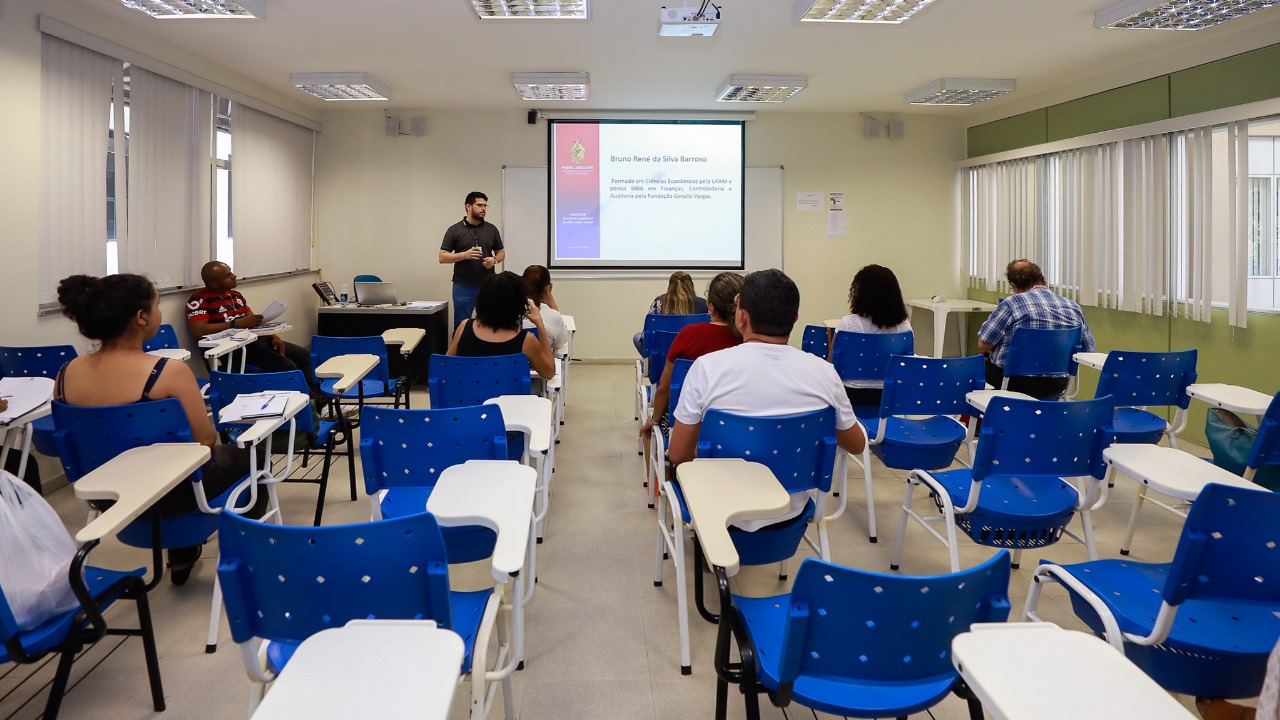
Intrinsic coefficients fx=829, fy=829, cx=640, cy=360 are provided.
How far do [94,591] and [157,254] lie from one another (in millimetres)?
4160

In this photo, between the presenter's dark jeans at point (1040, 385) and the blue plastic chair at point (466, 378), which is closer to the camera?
the blue plastic chair at point (466, 378)

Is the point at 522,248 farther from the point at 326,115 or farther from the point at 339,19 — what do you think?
the point at 339,19

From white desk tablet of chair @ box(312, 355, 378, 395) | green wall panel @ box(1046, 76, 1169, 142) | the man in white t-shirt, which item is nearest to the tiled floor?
the man in white t-shirt

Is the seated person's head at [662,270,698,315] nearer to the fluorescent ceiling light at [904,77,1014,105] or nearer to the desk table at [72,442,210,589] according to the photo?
the fluorescent ceiling light at [904,77,1014,105]

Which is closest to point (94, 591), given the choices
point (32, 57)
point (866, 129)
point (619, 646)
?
point (619, 646)

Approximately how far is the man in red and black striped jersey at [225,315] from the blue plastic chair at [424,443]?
328cm

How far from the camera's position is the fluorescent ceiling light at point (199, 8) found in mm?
4504

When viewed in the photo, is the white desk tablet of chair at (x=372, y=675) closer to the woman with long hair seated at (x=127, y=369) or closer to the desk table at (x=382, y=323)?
the woman with long hair seated at (x=127, y=369)

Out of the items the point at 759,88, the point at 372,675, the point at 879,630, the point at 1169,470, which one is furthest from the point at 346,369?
the point at 759,88

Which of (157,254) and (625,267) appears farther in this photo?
(625,267)

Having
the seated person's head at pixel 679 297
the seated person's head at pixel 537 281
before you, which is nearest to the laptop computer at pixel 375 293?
the seated person's head at pixel 537 281

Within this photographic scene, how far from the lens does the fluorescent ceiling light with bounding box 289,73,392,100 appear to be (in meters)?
6.64

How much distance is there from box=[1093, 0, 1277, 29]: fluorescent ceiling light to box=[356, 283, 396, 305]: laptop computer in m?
5.84

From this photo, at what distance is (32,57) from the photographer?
434 cm
